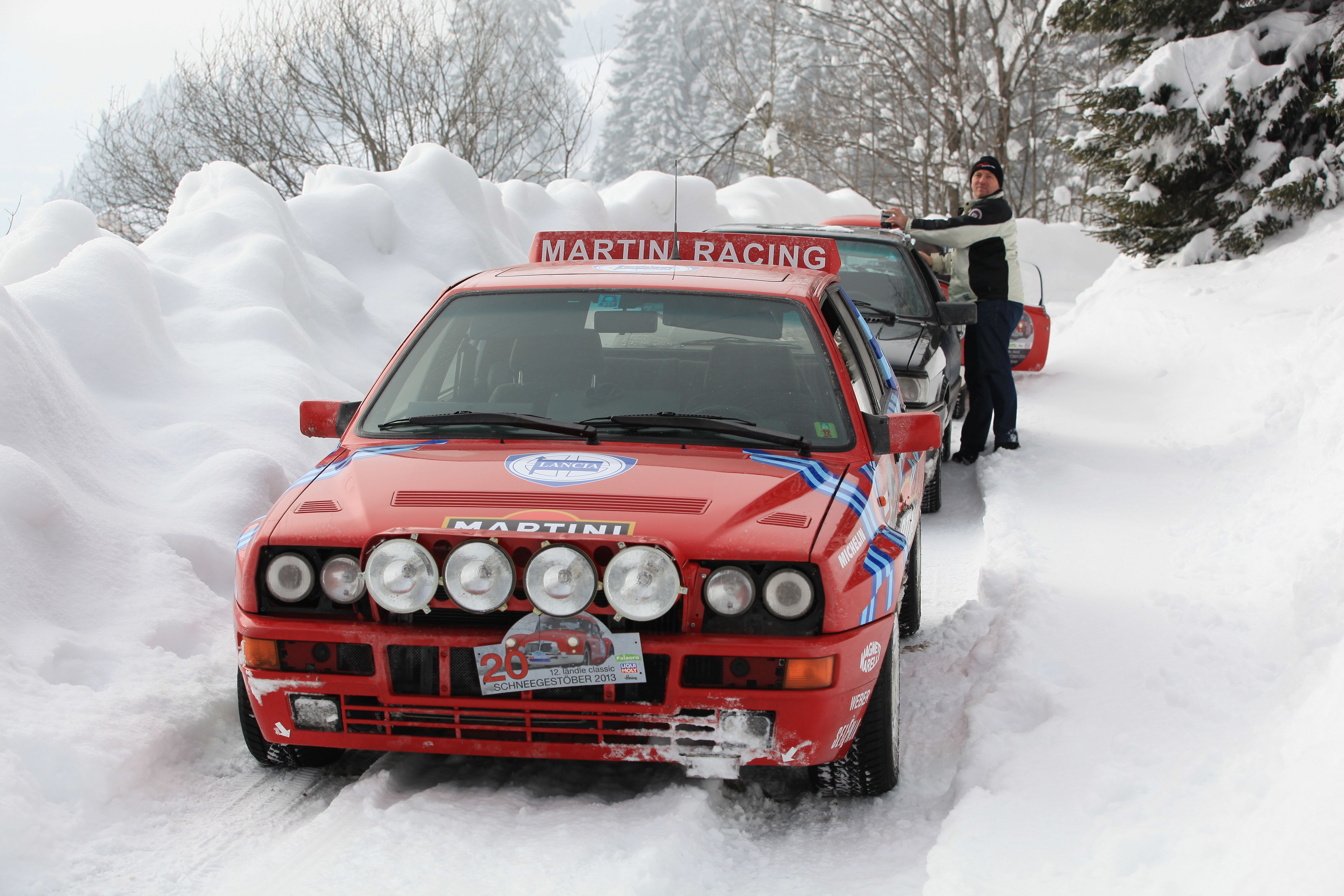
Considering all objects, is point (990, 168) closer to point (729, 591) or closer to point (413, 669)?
point (729, 591)

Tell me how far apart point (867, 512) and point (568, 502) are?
0.87 m

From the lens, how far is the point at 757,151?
51000mm

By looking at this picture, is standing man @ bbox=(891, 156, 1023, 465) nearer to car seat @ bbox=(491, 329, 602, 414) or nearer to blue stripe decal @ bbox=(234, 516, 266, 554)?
car seat @ bbox=(491, 329, 602, 414)

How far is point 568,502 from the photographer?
303 cm

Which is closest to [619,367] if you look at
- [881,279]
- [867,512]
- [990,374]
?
[867,512]

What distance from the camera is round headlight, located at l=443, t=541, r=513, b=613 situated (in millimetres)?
2875

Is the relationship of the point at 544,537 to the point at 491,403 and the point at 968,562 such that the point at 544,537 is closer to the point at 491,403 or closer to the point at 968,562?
the point at 491,403

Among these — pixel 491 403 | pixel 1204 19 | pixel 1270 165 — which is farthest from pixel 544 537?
pixel 1204 19

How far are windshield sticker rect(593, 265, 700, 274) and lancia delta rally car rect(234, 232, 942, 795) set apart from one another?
0.71 metres

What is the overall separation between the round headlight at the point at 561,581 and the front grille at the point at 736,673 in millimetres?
333

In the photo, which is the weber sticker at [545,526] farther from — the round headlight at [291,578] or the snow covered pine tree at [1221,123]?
the snow covered pine tree at [1221,123]

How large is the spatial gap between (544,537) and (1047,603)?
2567 millimetres

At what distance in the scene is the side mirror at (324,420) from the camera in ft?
12.7

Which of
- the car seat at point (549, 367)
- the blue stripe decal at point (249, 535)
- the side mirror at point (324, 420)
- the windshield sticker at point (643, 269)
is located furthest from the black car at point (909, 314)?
the blue stripe decal at point (249, 535)
